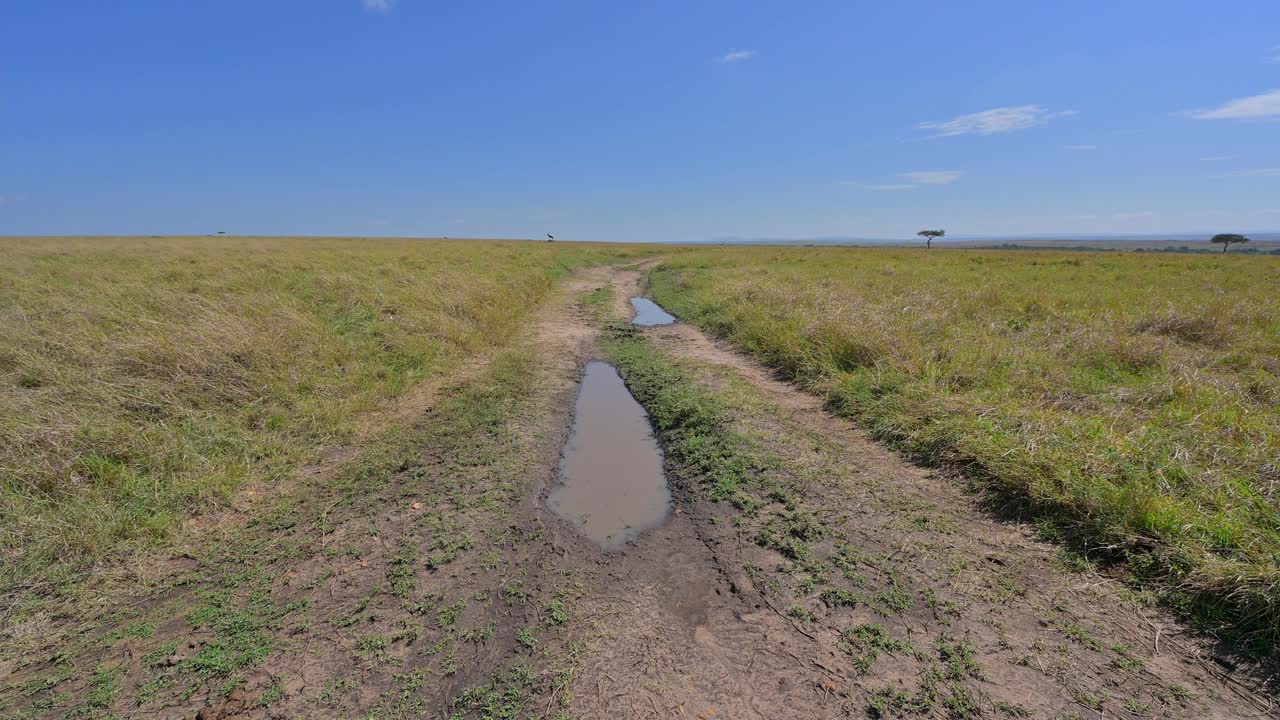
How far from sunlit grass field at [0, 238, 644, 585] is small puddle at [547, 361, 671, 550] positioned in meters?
2.49

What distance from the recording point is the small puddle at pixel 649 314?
507 inches

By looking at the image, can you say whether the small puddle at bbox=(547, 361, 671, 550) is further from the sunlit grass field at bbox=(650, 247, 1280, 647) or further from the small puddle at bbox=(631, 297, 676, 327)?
the small puddle at bbox=(631, 297, 676, 327)

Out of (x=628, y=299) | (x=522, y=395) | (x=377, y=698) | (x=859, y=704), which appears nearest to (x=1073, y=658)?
(x=859, y=704)

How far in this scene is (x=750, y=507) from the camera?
4047 mm

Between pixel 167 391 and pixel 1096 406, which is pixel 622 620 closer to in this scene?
pixel 167 391

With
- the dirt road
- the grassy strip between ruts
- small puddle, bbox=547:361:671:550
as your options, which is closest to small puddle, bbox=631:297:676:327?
small puddle, bbox=547:361:671:550

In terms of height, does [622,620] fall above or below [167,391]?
below

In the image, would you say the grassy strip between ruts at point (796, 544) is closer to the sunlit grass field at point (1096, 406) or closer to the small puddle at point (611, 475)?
the small puddle at point (611, 475)

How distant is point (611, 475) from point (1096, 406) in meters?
5.27

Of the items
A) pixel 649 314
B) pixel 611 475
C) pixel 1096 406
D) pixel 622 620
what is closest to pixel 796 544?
pixel 622 620

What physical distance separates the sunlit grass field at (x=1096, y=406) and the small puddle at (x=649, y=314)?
1355 mm

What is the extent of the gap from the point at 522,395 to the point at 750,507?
12.7 feet

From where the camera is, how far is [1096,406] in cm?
537

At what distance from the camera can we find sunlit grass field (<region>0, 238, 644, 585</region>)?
3.54 metres
